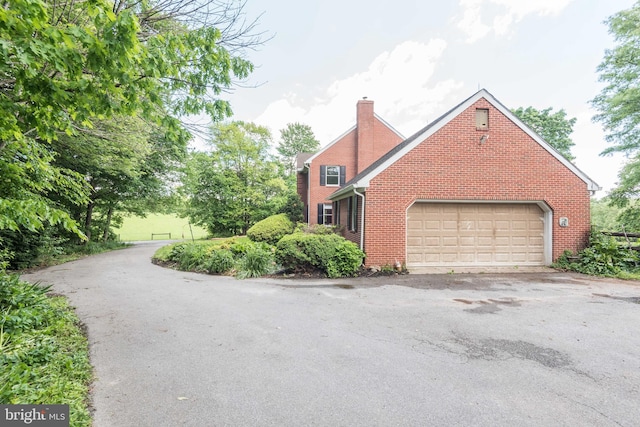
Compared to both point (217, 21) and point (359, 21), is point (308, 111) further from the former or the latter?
point (217, 21)

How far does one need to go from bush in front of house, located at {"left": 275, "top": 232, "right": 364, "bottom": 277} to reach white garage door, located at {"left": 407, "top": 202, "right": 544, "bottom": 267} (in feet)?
7.37

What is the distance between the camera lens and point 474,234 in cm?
1032


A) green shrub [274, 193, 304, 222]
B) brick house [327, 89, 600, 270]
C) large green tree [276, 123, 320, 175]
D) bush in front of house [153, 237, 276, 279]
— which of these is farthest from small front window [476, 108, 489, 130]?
large green tree [276, 123, 320, 175]

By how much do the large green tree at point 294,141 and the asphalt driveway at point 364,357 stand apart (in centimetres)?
3876

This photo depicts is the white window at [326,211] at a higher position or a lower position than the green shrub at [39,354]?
higher

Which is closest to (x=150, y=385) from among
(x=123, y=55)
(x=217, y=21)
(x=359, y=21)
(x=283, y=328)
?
(x=283, y=328)

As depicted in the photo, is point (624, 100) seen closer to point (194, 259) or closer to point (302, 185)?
point (302, 185)

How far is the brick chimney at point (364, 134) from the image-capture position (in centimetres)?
1934

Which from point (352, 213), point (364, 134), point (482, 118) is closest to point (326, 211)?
point (364, 134)

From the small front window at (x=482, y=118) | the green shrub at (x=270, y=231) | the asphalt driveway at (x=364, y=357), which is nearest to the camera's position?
the asphalt driveway at (x=364, y=357)

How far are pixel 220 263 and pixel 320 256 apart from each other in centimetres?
344

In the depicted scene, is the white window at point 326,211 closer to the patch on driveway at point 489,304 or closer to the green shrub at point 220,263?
the green shrub at point 220,263

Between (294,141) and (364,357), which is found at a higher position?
(294,141)

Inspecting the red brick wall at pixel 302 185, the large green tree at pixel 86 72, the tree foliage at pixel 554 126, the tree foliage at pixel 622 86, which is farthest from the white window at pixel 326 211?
the tree foliage at pixel 554 126
